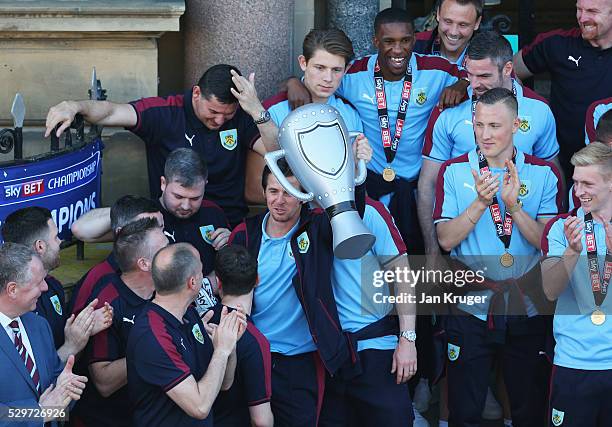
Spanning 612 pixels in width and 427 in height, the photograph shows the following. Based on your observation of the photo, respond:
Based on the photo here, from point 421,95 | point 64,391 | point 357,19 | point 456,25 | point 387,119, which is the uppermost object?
point 456,25

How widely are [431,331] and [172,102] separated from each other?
1808 mm

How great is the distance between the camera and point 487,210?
6.15 m

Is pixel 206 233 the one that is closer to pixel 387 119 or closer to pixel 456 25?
pixel 387 119

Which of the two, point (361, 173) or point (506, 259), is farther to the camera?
point (506, 259)

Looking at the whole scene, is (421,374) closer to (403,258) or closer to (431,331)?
(431,331)

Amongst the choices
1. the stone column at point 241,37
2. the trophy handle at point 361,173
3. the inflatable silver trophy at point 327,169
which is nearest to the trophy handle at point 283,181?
the inflatable silver trophy at point 327,169

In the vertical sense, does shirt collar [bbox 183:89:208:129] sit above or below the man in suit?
above

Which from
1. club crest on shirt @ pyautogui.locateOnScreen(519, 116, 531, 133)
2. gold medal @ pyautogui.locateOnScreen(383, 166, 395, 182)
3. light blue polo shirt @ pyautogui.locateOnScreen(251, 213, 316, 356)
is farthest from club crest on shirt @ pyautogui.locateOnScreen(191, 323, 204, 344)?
club crest on shirt @ pyautogui.locateOnScreen(519, 116, 531, 133)

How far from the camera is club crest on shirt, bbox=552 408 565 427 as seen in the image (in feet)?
19.2

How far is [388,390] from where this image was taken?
593 cm

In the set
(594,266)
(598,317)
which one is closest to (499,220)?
(594,266)

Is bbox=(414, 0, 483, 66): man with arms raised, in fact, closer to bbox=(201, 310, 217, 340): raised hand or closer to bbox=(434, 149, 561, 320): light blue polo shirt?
bbox=(434, 149, 561, 320): light blue polo shirt

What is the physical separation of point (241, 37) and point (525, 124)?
1.73 metres

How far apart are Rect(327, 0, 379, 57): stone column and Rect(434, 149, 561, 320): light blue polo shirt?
5.51ft
